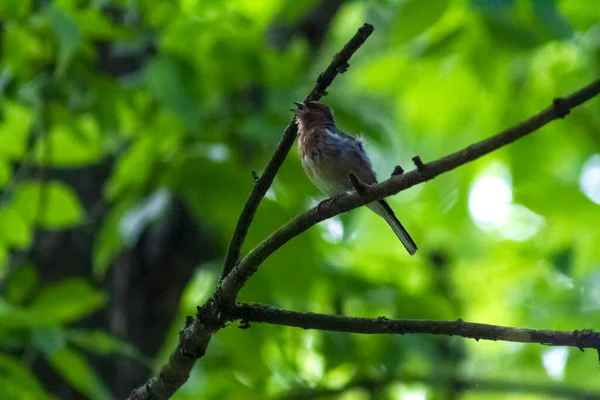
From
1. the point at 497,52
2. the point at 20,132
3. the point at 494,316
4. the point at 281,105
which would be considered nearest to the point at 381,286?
the point at 281,105

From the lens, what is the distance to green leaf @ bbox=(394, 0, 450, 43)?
3646 millimetres

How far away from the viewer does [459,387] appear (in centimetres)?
502

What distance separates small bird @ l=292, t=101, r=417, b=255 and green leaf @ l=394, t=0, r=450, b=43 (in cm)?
68

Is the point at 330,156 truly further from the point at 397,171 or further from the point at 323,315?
the point at 397,171

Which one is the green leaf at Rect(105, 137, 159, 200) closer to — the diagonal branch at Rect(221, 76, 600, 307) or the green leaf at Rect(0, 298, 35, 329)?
the green leaf at Rect(0, 298, 35, 329)

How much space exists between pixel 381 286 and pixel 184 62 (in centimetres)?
190

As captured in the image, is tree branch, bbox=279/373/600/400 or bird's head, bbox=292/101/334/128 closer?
bird's head, bbox=292/101/334/128

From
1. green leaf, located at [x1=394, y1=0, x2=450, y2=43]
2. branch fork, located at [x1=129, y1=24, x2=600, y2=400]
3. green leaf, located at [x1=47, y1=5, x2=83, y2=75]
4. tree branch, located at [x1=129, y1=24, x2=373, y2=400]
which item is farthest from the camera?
green leaf, located at [x1=394, y1=0, x2=450, y2=43]

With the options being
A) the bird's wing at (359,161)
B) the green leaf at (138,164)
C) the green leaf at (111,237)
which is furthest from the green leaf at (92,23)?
the bird's wing at (359,161)

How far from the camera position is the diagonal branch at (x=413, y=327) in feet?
6.73

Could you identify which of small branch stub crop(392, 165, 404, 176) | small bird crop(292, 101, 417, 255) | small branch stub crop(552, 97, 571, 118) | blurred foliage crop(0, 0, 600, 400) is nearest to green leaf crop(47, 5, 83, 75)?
blurred foliage crop(0, 0, 600, 400)

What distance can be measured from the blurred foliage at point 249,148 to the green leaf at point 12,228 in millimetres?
13

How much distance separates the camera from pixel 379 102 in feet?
19.0

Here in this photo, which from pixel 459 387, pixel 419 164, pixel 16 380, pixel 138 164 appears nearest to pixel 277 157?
pixel 419 164
